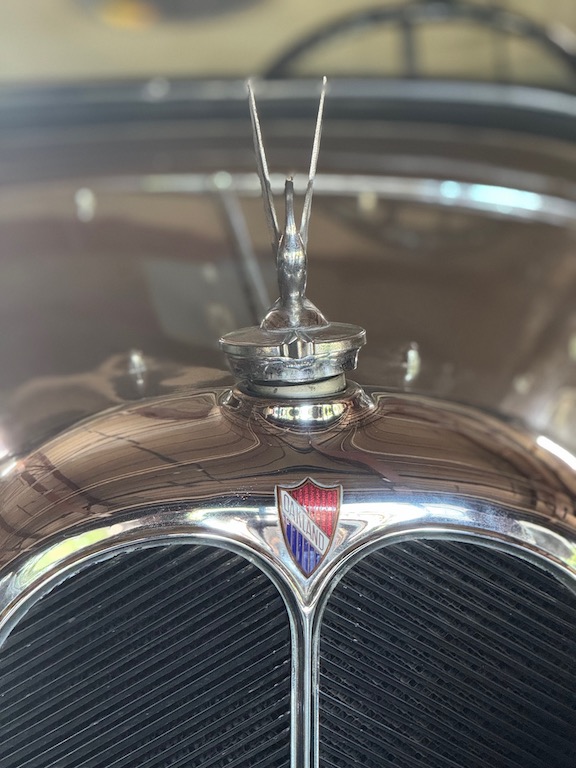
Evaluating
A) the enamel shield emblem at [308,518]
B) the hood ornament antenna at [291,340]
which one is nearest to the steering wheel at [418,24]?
the hood ornament antenna at [291,340]

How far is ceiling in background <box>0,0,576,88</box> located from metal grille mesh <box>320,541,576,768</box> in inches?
51.1

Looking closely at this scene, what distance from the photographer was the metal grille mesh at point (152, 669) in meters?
0.75

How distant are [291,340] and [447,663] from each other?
36cm

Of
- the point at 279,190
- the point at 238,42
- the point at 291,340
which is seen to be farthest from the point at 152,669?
the point at 238,42

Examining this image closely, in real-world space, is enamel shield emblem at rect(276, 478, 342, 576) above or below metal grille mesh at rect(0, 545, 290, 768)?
above

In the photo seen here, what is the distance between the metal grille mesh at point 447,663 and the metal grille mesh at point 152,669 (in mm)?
67

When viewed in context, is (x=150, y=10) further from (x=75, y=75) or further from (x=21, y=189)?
(x=21, y=189)

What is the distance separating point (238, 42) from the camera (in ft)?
5.62

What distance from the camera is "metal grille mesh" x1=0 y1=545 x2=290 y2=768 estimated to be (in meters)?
0.75

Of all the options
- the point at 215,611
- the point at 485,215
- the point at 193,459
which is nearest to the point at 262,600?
the point at 215,611

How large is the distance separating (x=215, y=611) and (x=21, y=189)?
938mm

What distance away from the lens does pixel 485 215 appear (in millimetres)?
1378

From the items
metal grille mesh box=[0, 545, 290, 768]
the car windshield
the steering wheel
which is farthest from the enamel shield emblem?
the steering wheel

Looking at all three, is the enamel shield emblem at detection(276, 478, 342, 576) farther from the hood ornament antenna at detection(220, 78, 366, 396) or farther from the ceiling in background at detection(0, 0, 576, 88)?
the ceiling in background at detection(0, 0, 576, 88)
